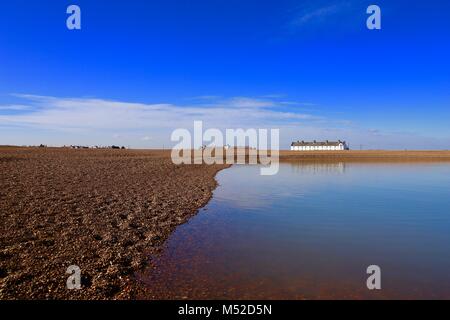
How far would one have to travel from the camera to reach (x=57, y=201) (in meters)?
19.0

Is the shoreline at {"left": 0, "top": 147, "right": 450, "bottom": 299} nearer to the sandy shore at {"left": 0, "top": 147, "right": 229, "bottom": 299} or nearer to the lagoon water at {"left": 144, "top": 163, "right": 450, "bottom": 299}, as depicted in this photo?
the sandy shore at {"left": 0, "top": 147, "right": 229, "bottom": 299}

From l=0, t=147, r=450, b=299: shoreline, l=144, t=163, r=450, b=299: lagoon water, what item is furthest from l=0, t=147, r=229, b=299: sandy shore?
l=144, t=163, r=450, b=299: lagoon water

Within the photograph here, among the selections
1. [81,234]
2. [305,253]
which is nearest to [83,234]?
[81,234]

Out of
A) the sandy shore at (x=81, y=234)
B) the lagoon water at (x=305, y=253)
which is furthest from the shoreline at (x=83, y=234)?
the lagoon water at (x=305, y=253)

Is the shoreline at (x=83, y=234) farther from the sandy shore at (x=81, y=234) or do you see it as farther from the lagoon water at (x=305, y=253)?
the lagoon water at (x=305, y=253)

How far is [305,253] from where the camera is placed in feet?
39.2

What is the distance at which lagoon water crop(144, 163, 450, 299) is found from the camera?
9.01 m

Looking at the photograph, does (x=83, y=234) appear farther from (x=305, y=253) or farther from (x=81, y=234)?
(x=305, y=253)

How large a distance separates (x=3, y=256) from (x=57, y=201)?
9.17 m

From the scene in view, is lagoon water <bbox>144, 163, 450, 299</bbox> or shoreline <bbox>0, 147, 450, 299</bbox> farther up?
shoreline <bbox>0, 147, 450, 299</bbox>

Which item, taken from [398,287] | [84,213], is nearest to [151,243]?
[84,213]

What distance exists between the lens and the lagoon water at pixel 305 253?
901 centimetres

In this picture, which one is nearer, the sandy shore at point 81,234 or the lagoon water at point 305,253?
the sandy shore at point 81,234
